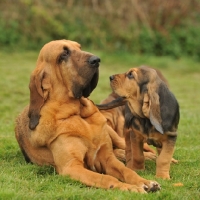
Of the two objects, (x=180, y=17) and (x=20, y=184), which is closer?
(x=20, y=184)

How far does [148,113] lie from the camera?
6.50 meters

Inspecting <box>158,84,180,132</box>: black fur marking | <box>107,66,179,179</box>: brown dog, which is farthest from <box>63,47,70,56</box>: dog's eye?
<box>158,84,180,132</box>: black fur marking

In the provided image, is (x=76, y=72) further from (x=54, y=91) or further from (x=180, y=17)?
(x=180, y=17)

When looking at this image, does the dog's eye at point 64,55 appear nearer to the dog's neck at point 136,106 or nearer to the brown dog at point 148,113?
the brown dog at point 148,113

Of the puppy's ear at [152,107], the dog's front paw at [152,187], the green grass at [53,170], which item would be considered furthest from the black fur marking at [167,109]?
the dog's front paw at [152,187]

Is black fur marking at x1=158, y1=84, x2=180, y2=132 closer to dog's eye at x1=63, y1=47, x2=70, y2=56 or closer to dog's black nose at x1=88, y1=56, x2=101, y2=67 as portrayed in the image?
dog's black nose at x1=88, y1=56, x2=101, y2=67

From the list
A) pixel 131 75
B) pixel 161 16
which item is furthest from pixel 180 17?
pixel 131 75

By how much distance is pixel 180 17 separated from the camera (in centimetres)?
1959

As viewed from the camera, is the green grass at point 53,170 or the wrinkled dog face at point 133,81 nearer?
the green grass at point 53,170

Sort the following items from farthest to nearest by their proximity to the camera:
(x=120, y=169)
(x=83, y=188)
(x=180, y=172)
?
1. (x=180, y=172)
2. (x=120, y=169)
3. (x=83, y=188)

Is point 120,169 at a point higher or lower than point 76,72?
lower

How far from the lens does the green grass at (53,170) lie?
18.2 feet

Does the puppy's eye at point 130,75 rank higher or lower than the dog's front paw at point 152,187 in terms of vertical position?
higher

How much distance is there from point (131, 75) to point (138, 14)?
12.7 metres
